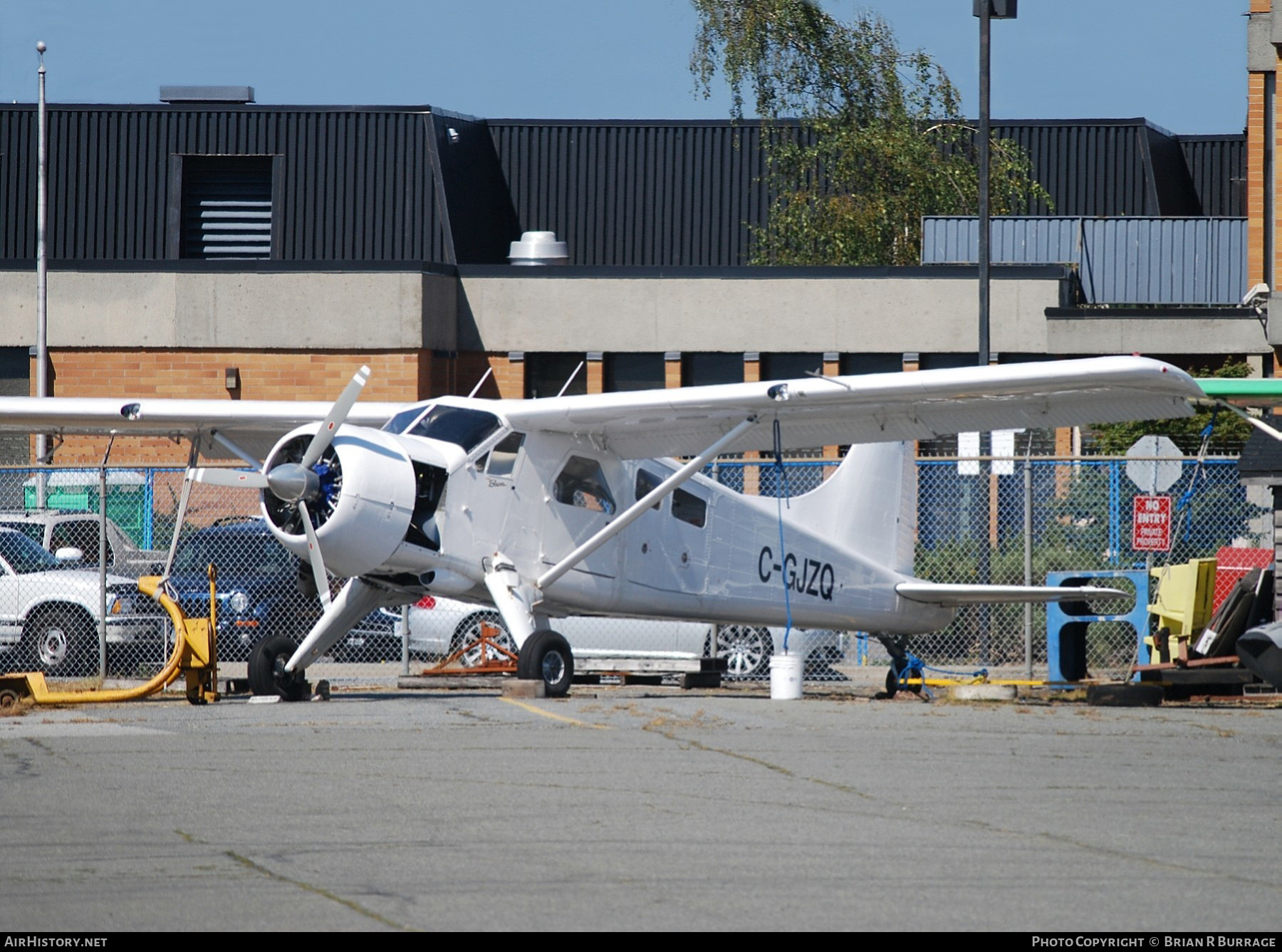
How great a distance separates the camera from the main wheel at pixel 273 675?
13.9 m

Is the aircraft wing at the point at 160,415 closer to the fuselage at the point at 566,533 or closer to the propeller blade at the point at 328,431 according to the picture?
the fuselage at the point at 566,533

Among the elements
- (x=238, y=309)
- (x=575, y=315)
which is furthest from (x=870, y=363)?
(x=238, y=309)

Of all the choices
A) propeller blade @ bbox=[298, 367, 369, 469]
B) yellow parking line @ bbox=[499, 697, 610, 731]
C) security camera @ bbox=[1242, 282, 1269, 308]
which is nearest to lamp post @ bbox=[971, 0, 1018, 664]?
security camera @ bbox=[1242, 282, 1269, 308]

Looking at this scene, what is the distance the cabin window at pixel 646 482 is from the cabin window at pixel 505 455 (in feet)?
4.99

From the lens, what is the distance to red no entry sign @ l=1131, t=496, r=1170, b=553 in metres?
16.5

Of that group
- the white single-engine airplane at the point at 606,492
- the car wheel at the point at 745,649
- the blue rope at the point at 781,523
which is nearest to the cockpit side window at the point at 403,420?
the white single-engine airplane at the point at 606,492

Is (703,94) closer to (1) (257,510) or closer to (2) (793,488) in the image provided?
(2) (793,488)

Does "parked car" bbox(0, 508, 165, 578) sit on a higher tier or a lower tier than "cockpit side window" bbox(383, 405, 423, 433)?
lower

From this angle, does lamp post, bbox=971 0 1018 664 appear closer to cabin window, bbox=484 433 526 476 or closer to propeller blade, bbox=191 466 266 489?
cabin window, bbox=484 433 526 476

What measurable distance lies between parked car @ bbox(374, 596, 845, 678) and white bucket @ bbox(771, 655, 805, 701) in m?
4.19

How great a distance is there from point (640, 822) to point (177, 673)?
698 centimetres

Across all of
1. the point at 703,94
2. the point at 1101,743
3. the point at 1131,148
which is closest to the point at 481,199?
the point at 703,94

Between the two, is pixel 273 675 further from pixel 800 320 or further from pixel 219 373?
pixel 800 320

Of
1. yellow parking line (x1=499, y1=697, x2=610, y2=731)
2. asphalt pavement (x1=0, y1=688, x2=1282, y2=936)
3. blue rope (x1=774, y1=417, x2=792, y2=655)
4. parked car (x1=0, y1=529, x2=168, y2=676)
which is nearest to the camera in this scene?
asphalt pavement (x1=0, y1=688, x2=1282, y2=936)
